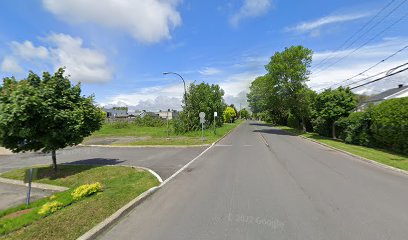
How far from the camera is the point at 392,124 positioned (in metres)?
16.2

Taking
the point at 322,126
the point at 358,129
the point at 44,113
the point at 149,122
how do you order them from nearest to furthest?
the point at 44,113 → the point at 358,129 → the point at 322,126 → the point at 149,122

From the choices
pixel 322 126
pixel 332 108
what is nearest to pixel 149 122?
pixel 322 126

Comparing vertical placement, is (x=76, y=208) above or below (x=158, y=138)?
below

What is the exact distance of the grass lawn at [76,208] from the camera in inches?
196

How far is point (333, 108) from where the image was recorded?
26.0 meters

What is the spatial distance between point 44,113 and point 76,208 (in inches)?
213

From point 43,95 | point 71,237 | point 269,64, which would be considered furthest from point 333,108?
point 71,237

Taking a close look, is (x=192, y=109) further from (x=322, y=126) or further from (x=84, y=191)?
(x=84, y=191)

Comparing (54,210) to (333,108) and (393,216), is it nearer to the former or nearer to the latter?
(393,216)

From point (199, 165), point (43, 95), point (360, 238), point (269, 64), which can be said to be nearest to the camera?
point (360, 238)

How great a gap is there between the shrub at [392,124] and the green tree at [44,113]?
1665 centimetres

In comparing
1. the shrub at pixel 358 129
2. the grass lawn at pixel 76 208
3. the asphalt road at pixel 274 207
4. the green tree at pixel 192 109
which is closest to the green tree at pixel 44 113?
the grass lawn at pixel 76 208

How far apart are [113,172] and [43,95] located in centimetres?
399

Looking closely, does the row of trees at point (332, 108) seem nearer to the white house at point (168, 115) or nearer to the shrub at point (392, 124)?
the shrub at point (392, 124)
